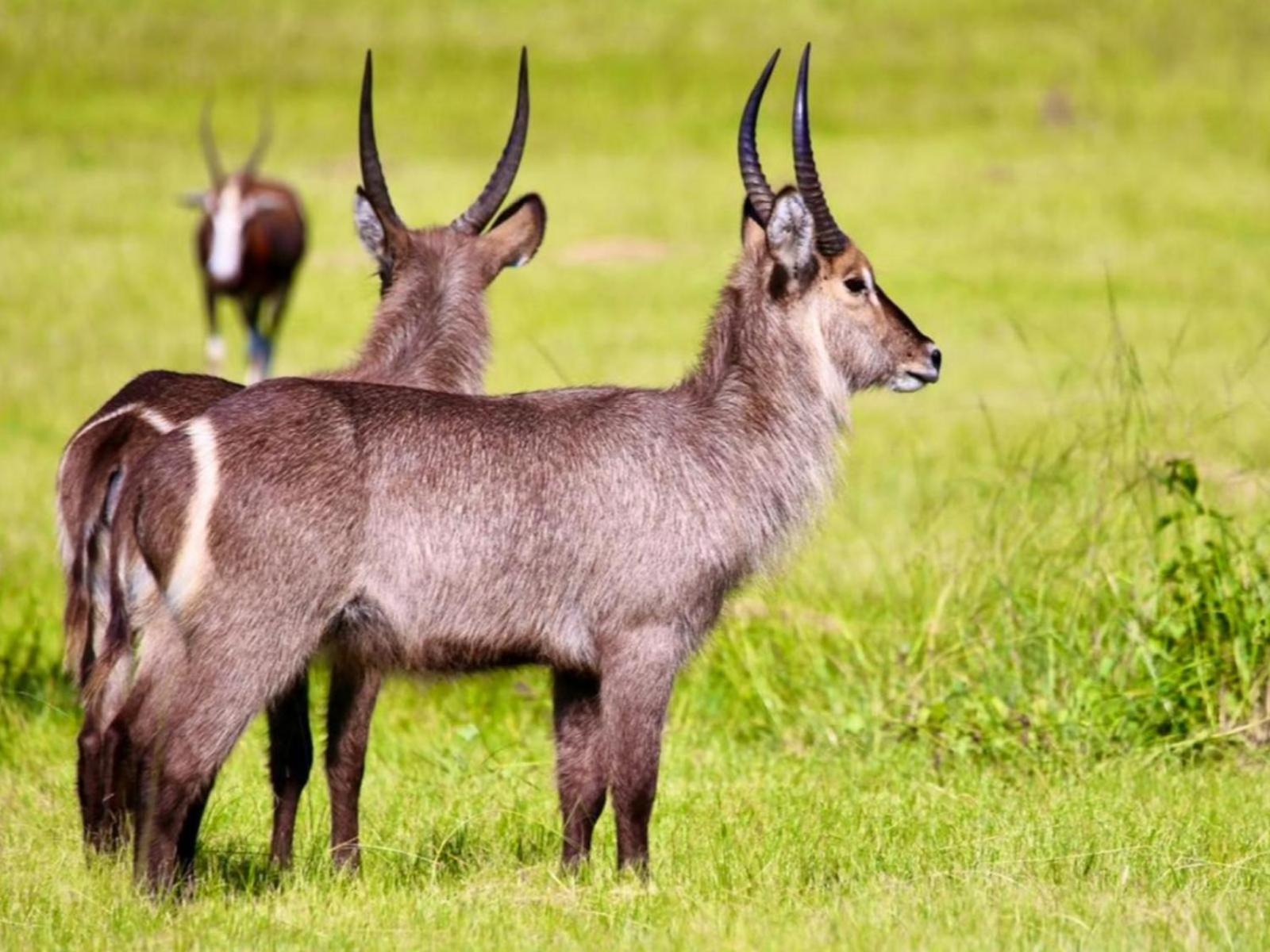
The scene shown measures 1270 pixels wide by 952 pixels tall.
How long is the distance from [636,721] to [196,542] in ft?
3.80

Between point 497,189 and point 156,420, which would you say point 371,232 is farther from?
point 156,420

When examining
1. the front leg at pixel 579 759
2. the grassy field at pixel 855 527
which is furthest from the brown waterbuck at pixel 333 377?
the front leg at pixel 579 759

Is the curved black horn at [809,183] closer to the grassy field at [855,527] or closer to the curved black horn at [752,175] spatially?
the curved black horn at [752,175]

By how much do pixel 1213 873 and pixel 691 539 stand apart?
58.5 inches

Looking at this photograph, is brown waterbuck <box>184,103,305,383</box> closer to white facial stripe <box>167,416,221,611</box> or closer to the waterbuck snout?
the waterbuck snout

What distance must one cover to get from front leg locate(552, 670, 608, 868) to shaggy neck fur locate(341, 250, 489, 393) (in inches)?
54.5

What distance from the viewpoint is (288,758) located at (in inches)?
211

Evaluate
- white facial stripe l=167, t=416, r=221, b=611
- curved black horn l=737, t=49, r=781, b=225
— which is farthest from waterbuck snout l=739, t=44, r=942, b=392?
white facial stripe l=167, t=416, r=221, b=611

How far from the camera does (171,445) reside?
15.4ft

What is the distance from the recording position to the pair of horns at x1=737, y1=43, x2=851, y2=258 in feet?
17.2

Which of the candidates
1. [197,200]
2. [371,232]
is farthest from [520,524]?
[197,200]

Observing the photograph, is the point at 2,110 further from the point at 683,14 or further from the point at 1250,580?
the point at 1250,580

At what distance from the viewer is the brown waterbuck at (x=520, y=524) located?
4574 mm

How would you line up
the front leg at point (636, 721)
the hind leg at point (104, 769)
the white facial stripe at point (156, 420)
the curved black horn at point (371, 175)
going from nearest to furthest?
the front leg at point (636, 721) → the hind leg at point (104, 769) → the white facial stripe at point (156, 420) → the curved black horn at point (371, 175)
